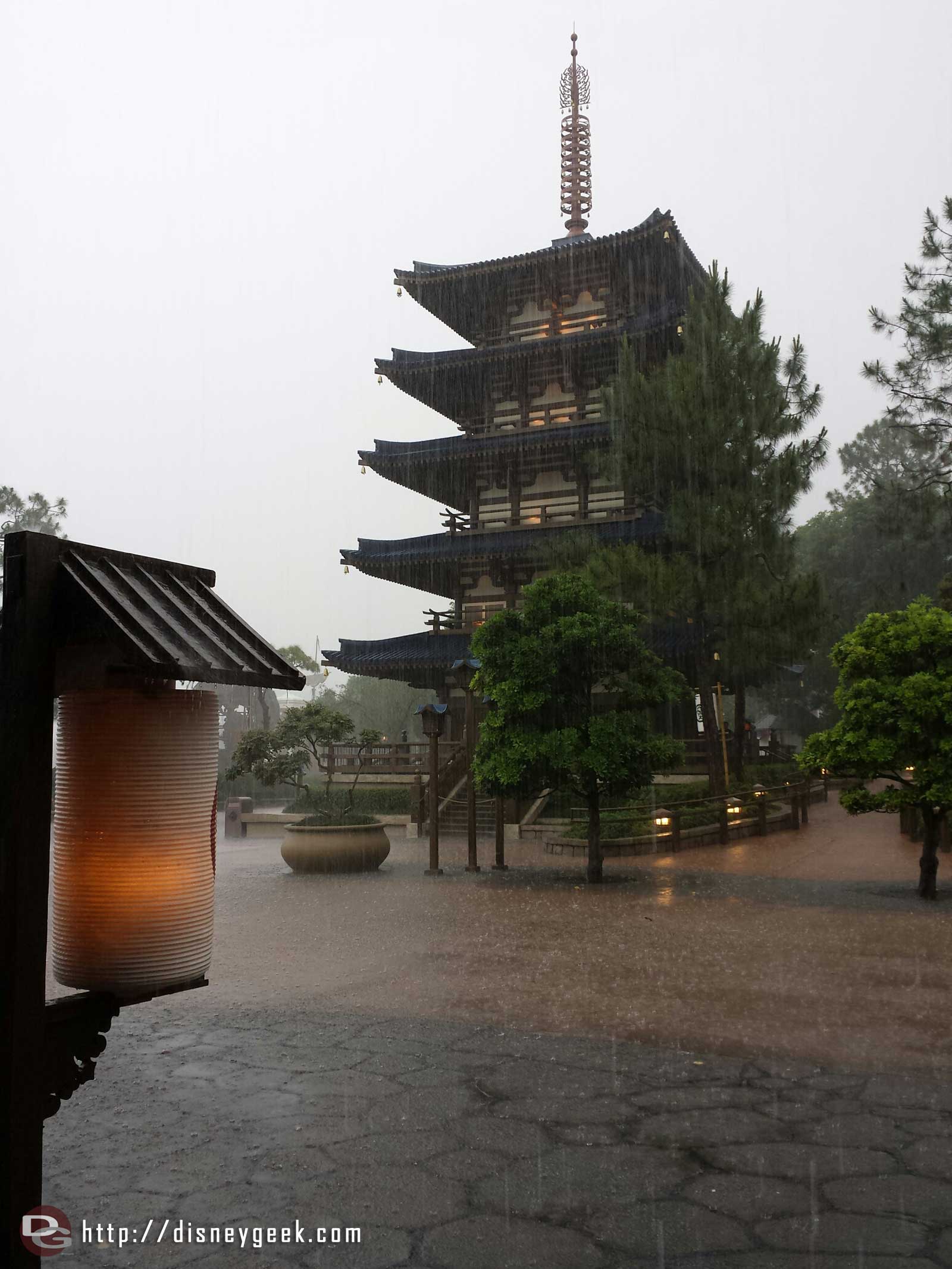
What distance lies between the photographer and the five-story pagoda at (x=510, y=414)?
2678cm

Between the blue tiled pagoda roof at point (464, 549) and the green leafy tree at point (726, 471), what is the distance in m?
2.67

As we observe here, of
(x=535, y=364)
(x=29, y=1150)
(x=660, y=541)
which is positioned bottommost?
(x=29, y=1150)

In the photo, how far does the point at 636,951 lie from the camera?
9062 millimetres

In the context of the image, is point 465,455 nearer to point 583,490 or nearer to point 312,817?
point 583,490

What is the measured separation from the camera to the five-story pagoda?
26781mm

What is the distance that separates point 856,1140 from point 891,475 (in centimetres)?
4954

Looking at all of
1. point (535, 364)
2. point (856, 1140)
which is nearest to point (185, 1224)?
point (856, 1140)

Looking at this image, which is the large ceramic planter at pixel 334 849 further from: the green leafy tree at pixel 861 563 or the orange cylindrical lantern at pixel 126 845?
the green leafy tree at pixel 861 563

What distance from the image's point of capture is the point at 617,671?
45.6 ft

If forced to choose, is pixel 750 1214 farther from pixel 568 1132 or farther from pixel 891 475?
pixel 891 475

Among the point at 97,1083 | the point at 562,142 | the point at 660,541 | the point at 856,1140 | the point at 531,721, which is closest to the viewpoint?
the point at 856,1140

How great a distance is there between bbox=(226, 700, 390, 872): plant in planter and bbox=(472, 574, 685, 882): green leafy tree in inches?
111

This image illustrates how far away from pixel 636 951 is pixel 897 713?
452cm

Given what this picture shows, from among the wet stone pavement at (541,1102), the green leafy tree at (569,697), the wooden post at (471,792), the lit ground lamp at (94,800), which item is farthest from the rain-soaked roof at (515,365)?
the lit ground lamp at (94,800)
